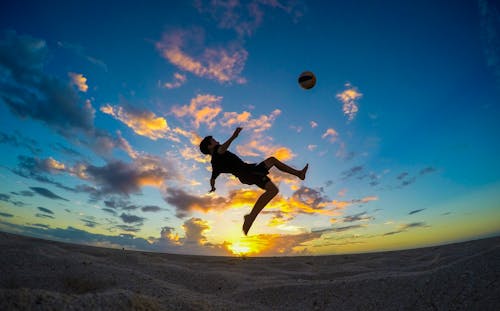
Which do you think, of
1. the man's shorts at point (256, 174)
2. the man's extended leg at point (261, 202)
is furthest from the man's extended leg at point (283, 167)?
the man's extended leg at point (261, 202)

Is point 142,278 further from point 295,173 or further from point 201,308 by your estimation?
point 295,173

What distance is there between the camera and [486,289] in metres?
3.07

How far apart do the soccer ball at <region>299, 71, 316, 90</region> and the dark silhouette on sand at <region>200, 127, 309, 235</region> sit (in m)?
2.29

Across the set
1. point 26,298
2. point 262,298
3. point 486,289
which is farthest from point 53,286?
point 486,289

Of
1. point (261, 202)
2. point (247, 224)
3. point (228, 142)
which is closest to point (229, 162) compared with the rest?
point (228, 142)

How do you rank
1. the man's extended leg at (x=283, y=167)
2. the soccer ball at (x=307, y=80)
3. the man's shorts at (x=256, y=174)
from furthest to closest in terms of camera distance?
1. the soccer ball at (x=307, y=80)
2. the man's extended leg at (x=283, y=167)
3. the man's shorts at (x=256, y=174)

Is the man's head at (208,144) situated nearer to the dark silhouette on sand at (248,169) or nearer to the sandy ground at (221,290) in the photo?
the dark silhouette on sand at (248,169)

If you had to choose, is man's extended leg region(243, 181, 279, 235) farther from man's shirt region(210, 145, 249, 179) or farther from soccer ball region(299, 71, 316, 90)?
soccer ball region(299, 71, 316, 90)

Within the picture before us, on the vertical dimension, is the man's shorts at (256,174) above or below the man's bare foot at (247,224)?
above

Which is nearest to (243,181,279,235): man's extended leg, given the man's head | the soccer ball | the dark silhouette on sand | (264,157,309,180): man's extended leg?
the dark silhouette on sand

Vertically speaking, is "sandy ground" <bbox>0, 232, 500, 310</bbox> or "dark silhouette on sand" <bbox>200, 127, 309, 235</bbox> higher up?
"dark silhouette on sand" <bbox>200, 127, 309, 235</bbox>

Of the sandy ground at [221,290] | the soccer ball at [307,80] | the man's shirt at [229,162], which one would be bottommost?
the sandy ground at [221,290]

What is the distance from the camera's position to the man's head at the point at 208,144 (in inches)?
221

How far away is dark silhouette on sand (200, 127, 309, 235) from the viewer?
17.5ft
